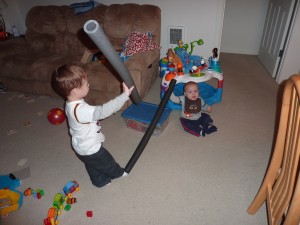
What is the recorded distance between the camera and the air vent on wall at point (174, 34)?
3235mm

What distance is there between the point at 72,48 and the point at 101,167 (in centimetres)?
218

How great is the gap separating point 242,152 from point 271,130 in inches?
18.7

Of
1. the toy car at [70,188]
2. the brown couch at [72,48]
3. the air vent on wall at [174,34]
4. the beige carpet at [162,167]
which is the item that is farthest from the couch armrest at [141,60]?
the toy car at [70,188]

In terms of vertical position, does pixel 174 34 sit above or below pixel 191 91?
above

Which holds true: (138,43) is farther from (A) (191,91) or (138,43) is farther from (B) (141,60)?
(A) (191,91)

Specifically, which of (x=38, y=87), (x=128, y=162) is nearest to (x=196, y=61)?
(x=128, y=162)

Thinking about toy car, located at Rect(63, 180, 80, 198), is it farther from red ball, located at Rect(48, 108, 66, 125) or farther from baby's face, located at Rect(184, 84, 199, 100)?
baby's face, located at Rect(184, 84, 199, 100)

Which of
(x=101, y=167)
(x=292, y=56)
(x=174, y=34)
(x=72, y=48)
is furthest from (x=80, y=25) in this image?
(x=292, y=56)

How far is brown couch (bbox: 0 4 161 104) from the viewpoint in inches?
97.0

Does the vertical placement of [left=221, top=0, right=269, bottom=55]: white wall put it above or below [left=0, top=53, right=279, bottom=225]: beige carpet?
above

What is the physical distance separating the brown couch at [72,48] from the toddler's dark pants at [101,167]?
0.99 metres

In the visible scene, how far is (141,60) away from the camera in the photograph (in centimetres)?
245

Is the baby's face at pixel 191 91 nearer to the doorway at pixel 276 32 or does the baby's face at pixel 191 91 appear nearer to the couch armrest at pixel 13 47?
the doorway at pixel 276 32

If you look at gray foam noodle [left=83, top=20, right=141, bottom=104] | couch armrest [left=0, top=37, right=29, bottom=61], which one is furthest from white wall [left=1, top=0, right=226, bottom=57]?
gray foam noodle [left=83, top=20, right=141, bottom=104]
